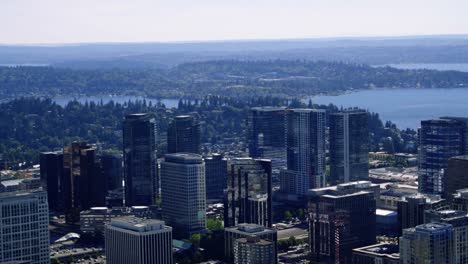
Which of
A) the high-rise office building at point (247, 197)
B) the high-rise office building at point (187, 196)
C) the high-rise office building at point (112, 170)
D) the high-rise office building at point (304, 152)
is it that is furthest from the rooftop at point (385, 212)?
the high-rise office building at point (112, 170)

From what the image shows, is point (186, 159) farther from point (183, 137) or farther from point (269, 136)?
point (269, 136)

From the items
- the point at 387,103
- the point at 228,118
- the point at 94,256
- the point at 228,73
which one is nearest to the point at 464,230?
the point at 94,256

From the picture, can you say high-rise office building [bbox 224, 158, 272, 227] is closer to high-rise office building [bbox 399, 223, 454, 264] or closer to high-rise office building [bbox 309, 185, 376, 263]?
high-rise office building [bbox 309, 185, 376, 263]

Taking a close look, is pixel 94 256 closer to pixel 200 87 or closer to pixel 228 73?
pixel 200 87

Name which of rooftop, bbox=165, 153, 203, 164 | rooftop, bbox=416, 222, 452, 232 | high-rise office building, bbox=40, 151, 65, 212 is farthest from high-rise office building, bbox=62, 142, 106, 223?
rooftop, bbox=416, 222, 452, 232

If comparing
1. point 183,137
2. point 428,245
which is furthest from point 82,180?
point 428,245

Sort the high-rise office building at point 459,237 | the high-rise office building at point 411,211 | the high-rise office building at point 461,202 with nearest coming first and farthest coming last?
the high-rise office building at point 459,237 < the high-rise office building at point 461,202 < the high-rise office building at point 411,211

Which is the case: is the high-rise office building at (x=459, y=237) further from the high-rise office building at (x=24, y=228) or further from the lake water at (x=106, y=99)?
the lake water at (x=106, y=99)
